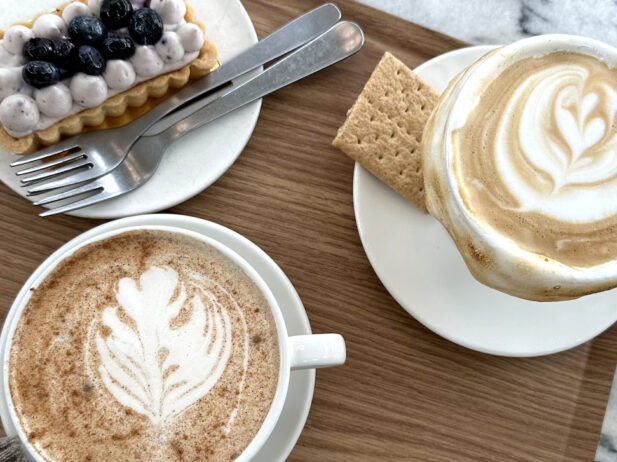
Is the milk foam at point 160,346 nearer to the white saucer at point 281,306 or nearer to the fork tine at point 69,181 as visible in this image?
the white saucer at point 281,306

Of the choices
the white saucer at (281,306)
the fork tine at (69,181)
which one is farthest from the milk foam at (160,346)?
the fork tine at (69,181)

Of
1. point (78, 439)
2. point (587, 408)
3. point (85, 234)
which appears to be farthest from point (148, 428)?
point (587, 408)

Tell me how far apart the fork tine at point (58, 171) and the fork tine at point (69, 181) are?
10 mm

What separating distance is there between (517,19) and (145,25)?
0.67 m

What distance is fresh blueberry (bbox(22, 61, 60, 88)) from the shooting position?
0.92 m

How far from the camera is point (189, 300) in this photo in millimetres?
844

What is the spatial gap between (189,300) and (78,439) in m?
0.22

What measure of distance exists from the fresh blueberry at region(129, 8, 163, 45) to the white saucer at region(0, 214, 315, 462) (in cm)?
27

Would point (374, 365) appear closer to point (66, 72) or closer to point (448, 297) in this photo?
point (448, 297)

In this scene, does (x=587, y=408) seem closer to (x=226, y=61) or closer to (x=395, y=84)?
(x=395, y=84)

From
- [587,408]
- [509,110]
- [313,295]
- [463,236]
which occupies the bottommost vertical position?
[587,408]

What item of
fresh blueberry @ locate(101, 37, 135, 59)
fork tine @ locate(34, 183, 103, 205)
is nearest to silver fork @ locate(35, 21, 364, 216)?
fork tine @ locate(34, 183, 103, 205)

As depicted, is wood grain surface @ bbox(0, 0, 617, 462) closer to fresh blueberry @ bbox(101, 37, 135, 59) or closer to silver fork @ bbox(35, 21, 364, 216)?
silver fork @ bbox(35, 21, 364, 216)

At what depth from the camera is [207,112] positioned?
1.02 meters
